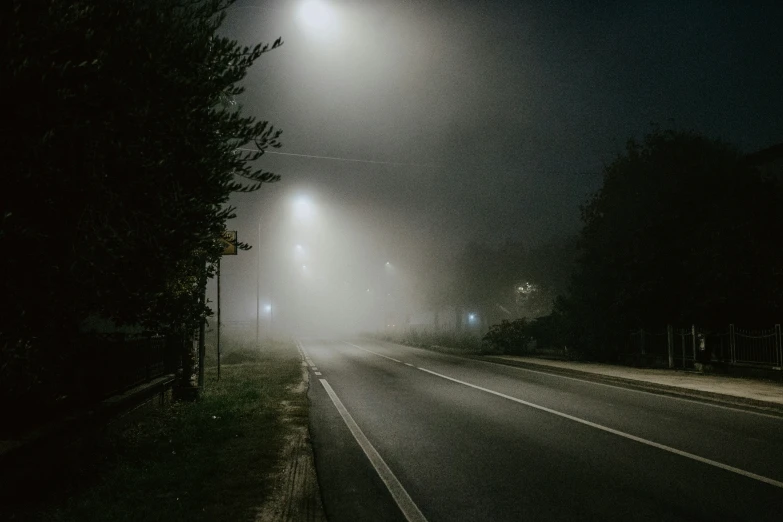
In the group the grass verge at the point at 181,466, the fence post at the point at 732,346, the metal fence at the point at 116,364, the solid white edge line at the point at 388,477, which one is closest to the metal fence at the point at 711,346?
the fence post at the point at 732,346

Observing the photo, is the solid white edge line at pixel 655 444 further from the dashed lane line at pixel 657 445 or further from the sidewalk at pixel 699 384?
the sidewalk at pixel 699 384

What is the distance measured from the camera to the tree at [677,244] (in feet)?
62.9

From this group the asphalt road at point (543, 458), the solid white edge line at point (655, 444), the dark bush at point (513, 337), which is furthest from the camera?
the dark bush at point (513, 337)

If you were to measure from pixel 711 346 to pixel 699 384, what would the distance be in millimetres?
4978

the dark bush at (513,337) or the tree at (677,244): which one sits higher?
the tree at (677,244)

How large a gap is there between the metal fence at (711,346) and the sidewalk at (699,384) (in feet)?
2.79

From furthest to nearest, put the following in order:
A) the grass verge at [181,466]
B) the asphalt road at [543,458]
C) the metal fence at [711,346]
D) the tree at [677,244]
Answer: the tree at [677,244], the metal fence at [711,346], the asphalt road at [543,458], the grass verge at [181,466]

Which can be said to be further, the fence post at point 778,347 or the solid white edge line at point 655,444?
the fence post at point 778,347

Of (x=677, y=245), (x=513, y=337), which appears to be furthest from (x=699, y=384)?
(x=513, y=337)

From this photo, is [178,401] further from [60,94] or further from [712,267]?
[712,267]

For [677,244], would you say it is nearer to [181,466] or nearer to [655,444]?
[655,444]

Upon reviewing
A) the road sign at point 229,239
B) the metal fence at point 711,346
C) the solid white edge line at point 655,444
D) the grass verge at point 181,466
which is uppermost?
the road sign at point 229,239

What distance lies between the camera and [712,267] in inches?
770

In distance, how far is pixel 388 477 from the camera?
645 cm
